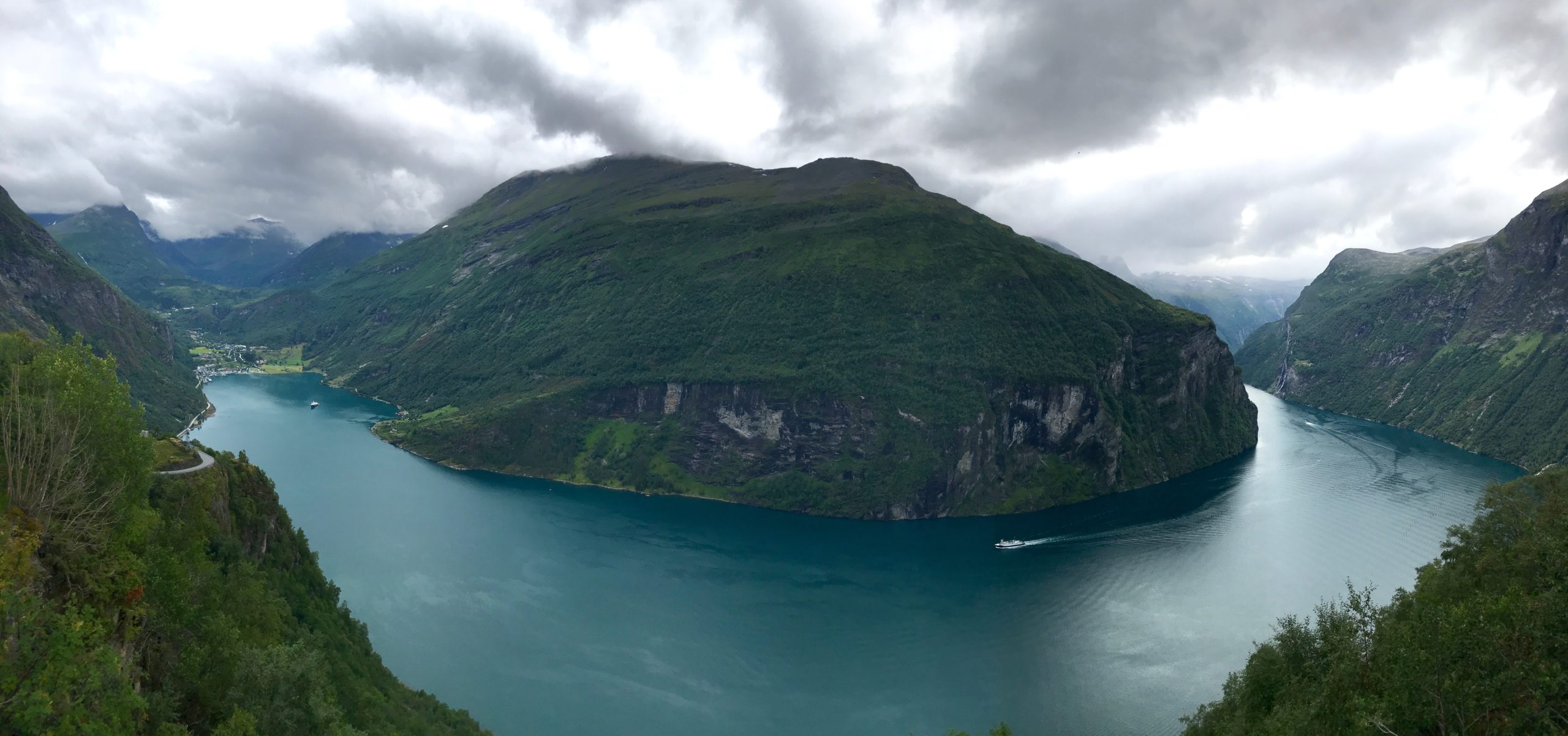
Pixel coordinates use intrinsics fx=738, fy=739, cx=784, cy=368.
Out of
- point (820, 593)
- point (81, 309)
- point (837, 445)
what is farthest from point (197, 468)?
point (81, 309)

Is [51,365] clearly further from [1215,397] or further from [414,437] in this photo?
[1215,397]

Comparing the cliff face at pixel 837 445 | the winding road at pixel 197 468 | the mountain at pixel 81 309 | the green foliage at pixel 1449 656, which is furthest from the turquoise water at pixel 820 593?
the winding road at pixel 197 468

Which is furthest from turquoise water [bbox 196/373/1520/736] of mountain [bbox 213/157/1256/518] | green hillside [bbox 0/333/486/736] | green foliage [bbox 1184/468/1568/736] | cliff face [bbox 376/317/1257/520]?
green hillside [bbox 0/333/486/736]

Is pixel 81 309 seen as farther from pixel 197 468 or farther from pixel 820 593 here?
pixel 820 593

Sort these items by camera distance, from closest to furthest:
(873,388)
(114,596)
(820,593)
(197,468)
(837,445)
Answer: (114,596) → (197,468) → (820,593) → (837,445) → (873,388)

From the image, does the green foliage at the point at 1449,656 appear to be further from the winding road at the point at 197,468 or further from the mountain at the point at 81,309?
the mountain at the point at 81,309
